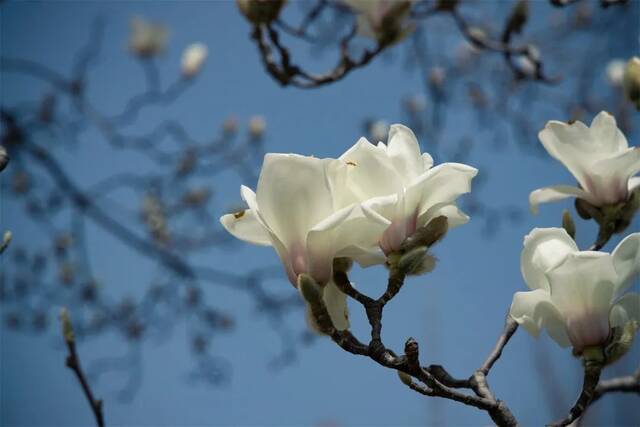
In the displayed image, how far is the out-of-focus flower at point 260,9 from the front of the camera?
3.60 ft

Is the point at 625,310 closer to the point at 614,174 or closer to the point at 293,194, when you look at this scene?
the point at 614,174

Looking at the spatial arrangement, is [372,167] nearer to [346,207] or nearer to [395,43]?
[346,207]

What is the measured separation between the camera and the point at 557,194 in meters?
0.73

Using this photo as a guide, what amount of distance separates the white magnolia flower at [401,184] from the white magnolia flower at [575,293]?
0.08 meters

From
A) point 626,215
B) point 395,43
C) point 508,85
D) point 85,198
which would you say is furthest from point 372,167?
point 508,85

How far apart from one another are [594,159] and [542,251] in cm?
19

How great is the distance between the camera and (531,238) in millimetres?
588

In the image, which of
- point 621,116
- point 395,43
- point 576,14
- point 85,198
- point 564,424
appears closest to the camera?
point 564,424

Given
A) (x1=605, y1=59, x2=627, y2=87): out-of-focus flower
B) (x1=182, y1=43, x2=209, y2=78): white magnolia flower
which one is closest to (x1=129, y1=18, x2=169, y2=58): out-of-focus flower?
(x1=182, y1=43, x2=209, y2=78): white magnolia flower

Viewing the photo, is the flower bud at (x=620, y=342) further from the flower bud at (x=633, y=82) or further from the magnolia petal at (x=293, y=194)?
the flower bud at (x=633, y=82)

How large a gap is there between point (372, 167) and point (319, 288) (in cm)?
11

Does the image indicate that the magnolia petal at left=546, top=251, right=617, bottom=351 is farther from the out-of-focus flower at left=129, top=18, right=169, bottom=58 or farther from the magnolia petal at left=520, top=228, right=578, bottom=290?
the out-of-focus flower at left=129, top=18, right=169, bottom=58

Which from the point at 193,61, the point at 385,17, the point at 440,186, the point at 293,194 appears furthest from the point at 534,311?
the point at 193,61

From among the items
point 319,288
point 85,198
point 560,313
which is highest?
point 85,198
